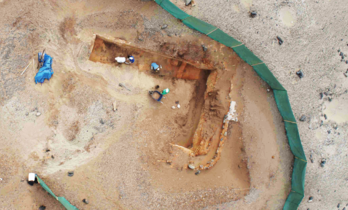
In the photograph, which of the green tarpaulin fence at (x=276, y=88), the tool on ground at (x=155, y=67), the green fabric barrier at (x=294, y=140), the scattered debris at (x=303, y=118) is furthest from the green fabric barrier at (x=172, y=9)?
the scattered debris at (x=303, y=118)

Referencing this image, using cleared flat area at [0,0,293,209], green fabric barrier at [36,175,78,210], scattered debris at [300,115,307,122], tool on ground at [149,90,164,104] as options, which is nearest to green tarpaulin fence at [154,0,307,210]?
cleared flat area at [0,0,293,209]

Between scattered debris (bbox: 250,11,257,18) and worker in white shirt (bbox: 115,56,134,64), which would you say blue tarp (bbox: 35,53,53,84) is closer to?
worker in white shirt (bbox: 115,56,134,64)

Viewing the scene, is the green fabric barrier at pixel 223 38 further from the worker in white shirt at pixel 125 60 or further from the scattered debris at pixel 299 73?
the worker in white shirt at pixel 125 60

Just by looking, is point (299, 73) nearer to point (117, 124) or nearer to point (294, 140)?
point (294, 140)

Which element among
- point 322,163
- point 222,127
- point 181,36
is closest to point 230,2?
point 181,36

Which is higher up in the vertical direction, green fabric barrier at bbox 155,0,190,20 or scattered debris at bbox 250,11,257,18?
scattered debris at bbox 250,11,257,18

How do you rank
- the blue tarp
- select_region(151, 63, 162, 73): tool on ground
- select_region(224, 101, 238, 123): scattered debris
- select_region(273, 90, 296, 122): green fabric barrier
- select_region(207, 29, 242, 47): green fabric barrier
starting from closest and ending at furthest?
the blue tarp, select_region(207, 29, 242, 47): green fabric barrier, select_region(273, 90, 296, 122): green fabric barrier, select_region(224, 101, 238, 123): scattered debris, select_region(151, 63, 162, 73): tool on ground

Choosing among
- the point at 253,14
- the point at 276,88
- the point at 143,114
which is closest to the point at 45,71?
the point at 143,114

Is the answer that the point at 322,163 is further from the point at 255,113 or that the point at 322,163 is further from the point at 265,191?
the point at 255,113
